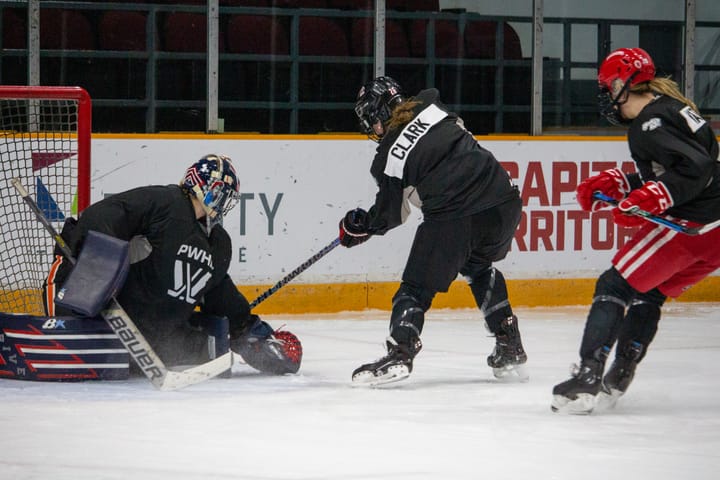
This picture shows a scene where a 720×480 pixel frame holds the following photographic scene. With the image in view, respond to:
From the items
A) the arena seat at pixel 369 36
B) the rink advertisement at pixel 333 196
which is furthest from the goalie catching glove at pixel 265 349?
the arena seat at pixel 369 36

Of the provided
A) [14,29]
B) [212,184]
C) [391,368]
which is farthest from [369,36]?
[391,368]

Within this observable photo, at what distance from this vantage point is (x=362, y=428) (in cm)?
336

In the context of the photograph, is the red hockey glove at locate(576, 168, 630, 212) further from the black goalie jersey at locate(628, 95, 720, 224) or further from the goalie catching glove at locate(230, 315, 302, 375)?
the goalie catching glove at locate(230, 315, 302, 375)

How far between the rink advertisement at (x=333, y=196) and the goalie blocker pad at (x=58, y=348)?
1924 mm

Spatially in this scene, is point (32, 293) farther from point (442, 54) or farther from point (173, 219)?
point (442, 54)

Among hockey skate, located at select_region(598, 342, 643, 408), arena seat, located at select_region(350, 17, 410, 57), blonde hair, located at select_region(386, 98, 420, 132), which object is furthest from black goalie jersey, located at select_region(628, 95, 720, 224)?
arena seat, located at select_region(350, 17, 410, 57)

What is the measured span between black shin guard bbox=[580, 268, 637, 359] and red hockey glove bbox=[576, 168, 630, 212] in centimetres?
21

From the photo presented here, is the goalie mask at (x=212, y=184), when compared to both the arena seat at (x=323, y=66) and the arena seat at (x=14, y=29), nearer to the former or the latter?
the arena seat at (x=14, y=29)

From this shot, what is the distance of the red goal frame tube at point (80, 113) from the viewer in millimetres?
4488

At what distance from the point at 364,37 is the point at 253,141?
962 millimetres

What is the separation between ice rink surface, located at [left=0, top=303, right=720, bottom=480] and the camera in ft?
9.37

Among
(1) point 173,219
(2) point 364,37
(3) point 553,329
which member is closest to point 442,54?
(2) point 364,37

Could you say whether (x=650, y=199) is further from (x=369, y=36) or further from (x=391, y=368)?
(x=369, y=36)

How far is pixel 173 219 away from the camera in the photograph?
402 cm
